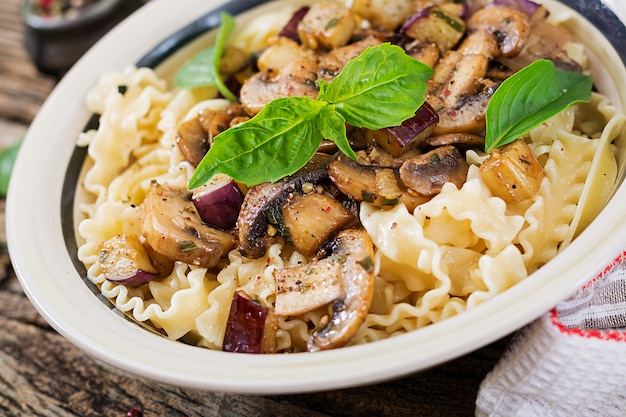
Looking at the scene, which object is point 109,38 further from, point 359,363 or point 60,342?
point 359,363

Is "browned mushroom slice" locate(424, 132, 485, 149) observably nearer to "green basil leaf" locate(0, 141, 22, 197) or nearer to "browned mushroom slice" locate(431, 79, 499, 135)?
"browned mushroom slice" locate(431, 79, 499, 135)

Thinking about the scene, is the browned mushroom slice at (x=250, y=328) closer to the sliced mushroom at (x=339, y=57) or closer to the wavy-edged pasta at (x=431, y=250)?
the wavy-edged pasta at (x=431, y=250)

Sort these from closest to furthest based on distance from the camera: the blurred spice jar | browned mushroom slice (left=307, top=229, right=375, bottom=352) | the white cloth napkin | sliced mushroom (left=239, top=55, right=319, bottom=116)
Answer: the white cloth napkin, browned mushroom slice (left=307, top=229, right=375, bottom=352), sliced mushroom (left=239, top=55, right=319, bottom=116), the blurred spice jar

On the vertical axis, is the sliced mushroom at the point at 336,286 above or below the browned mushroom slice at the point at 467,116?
below

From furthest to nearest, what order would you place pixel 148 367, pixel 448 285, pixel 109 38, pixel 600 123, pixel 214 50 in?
pixel 109 38, pixel 214 50, pixel 600 123, pixel 448 285, pixel 148 367

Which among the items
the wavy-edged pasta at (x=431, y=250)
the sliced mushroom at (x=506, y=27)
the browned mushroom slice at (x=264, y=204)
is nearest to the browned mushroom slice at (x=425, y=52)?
the sliced mushroom at (x=506, y=27)

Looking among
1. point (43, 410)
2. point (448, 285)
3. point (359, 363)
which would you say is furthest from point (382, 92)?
point (43, 410)

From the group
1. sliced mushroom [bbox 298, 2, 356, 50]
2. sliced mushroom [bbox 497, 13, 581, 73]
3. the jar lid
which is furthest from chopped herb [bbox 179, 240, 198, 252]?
the jar lid
